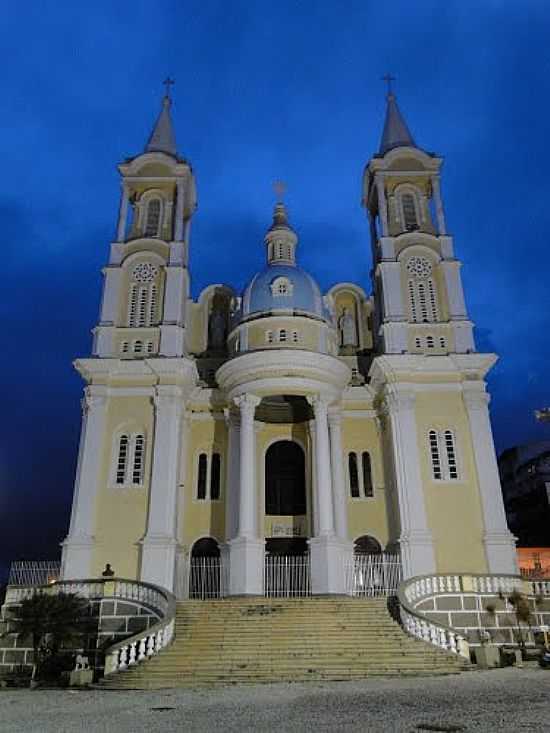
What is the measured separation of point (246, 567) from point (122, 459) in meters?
6.30

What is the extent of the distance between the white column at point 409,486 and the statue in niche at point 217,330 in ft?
28.0

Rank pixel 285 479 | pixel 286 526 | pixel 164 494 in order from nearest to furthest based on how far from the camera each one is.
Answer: pixel 164 494 → pixel 286 526 → pixel 285 479

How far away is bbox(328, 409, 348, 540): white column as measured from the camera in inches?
882

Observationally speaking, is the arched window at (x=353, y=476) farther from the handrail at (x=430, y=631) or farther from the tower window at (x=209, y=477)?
the handrail at (x=430, y=631)

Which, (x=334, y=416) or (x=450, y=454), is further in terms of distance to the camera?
(x=334, y=416)

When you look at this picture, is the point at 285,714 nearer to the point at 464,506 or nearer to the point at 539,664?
the point at 539,664

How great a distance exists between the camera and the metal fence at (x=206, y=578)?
21.5m

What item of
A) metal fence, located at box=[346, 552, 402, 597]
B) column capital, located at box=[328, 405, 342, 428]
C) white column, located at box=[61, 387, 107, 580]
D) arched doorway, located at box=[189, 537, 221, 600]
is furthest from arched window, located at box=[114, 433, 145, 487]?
metal fence, located at box=[346, 552, 402, 597]

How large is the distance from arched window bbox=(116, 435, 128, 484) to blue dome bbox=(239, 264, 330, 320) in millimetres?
7255

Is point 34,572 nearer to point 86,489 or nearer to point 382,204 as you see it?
point 86,489

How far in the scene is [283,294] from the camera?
25406mm

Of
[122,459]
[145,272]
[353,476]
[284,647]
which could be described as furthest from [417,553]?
[145,272]

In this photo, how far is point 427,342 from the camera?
2483cm

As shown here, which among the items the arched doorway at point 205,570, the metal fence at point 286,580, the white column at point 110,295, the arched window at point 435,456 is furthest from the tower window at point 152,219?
the metal fence at point 286,580
